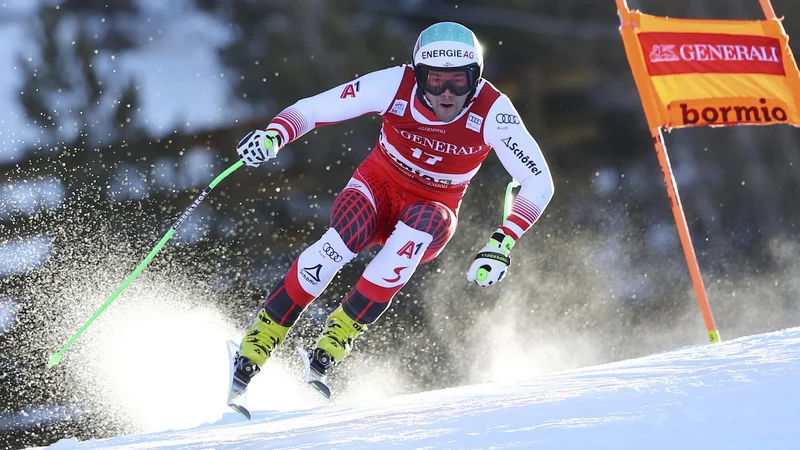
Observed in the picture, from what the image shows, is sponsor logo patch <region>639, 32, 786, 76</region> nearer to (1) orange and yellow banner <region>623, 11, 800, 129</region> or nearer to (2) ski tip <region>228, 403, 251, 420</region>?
(1) orange and yellow banner <region>623, 11, 800, 129</region>

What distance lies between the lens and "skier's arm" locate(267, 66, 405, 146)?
10.4ft

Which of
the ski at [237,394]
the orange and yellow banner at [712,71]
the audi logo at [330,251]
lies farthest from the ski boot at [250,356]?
the orange and yellow banner at [712,71]

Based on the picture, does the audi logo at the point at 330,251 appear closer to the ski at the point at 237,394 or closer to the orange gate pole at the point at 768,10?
the ski at the point at 237,394

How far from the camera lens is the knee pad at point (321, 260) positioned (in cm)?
299

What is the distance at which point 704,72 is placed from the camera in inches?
184

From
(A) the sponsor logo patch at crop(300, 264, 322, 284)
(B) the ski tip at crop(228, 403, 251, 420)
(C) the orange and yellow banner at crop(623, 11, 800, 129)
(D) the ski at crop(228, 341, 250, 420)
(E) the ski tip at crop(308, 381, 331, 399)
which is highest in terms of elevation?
(C) the orange and yellow banner at crop(623, 11, 800, 129)

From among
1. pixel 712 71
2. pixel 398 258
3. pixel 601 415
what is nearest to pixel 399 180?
pixel 398 258

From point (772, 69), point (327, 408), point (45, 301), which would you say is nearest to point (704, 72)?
point (772, 69)

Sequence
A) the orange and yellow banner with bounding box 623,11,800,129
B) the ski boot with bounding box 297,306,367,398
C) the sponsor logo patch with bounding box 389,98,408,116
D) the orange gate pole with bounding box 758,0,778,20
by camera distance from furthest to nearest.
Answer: the orange gate pole with bounding box 758,0,778,20 → the orange and yellow banner with bounding box 623,11,800,129 → the sponsor logo patch with bounding box 389,98,408,116 → the ski boot with bounding box 297,306,367,398

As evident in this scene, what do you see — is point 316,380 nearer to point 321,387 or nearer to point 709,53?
point 321,387

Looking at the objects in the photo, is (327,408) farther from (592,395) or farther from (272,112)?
(272,112)

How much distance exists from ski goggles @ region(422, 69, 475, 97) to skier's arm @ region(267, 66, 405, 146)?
0.51 feet

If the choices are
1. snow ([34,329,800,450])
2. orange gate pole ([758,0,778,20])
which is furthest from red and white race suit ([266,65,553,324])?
orange gate pole ([758,0,778,20])

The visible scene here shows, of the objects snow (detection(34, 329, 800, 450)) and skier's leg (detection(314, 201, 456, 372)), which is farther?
skier's leg (detection(314, 201, 456, 372))
